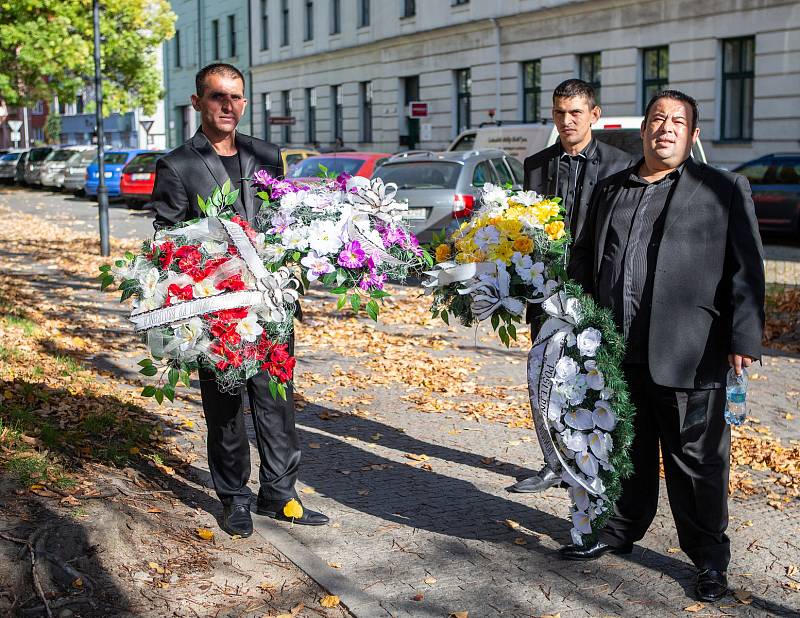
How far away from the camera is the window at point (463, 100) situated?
35.4 metres

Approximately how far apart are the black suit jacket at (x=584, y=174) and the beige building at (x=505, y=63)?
20.0 meters

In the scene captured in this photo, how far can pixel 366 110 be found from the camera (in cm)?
4178

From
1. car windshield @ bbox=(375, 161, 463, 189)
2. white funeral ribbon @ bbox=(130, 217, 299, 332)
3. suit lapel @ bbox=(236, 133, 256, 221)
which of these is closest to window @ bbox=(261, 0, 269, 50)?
car windshield @ bbox=(375, 161, 463, 189)

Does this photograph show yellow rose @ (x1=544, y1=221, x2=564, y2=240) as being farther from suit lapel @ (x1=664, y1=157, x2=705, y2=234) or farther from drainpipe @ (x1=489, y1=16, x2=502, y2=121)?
drainpipe @ (x1=489, y1=16, x2=502, y2=121)

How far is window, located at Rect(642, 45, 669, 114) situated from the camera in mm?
27766

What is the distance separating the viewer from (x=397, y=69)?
39094 millimetres

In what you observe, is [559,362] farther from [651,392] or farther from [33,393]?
[33,393]

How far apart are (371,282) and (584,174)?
142 centimetres

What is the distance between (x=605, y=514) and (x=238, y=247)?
193 cm

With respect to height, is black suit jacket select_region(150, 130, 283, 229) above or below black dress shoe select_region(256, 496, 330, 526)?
above

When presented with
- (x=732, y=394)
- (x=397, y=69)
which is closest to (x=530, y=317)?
(x=732, y=394)

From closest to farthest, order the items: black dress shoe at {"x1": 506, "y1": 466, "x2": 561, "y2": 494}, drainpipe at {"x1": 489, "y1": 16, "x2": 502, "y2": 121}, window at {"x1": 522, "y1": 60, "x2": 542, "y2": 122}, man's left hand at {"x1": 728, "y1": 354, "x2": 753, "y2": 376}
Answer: man's left hand at {"x1": 728, "y1": 354, "x2": 753, "y2": 376}
black dress shoe at {"x1": 506, "y1": 466, "x2": 561, "y2": 494}
window at {"x1": 522, "y1": 60, "x2": 542, "y2": 122}
drainpipe at {"x1": 489, "y1": 16, "x2": 502, "y2": 121}

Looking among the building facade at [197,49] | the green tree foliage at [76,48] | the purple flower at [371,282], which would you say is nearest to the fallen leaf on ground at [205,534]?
the purple flower at [371,282]

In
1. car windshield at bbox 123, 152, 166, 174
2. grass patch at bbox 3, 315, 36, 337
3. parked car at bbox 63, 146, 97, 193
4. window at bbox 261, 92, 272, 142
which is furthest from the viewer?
window at bbox 261, 92, 272, 142
